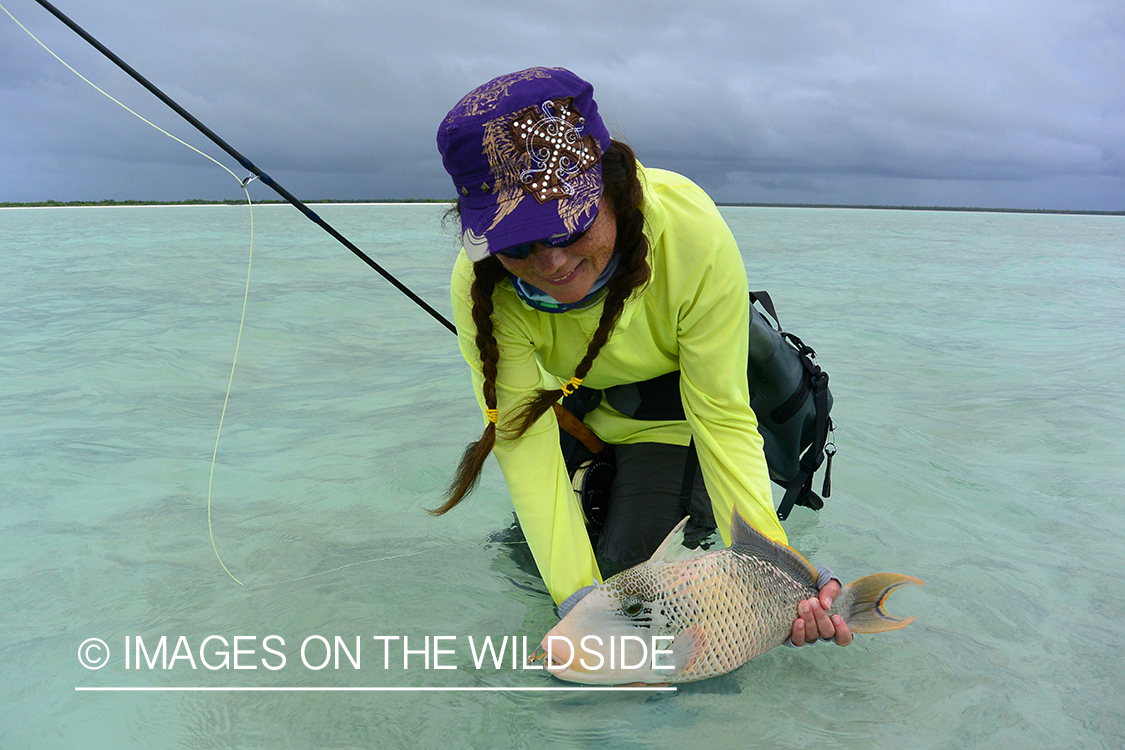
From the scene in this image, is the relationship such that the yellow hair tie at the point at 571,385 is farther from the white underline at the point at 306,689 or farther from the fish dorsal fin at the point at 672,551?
the white underline at the point at 306,689

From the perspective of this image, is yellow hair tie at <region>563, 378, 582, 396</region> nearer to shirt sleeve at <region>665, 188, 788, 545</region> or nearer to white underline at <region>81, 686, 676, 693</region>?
shirt sleeve at <region>665, 188, 788, 545</region>

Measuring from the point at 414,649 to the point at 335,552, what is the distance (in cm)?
79

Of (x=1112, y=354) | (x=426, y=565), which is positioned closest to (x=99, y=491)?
(x=426, y=565)

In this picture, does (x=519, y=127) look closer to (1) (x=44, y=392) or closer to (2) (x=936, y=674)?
(2) (x=936, y=674)

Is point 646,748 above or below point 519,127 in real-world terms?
below

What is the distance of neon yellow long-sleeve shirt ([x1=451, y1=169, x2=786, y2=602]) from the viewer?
76.3 inches

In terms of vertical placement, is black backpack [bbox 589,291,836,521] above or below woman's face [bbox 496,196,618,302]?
below

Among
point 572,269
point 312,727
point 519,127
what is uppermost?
point 519,127

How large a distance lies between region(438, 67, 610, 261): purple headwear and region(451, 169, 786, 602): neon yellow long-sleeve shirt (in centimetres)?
38

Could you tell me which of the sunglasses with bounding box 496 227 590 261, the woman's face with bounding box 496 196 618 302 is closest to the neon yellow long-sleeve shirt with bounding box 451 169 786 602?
the woman's face with bounding box 496 196 618 302

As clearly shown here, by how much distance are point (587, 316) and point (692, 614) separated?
78cm

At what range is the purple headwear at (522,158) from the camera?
4.91 feet

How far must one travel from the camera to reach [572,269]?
1654mm

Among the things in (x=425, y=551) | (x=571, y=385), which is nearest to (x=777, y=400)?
(x=571, y=385)
